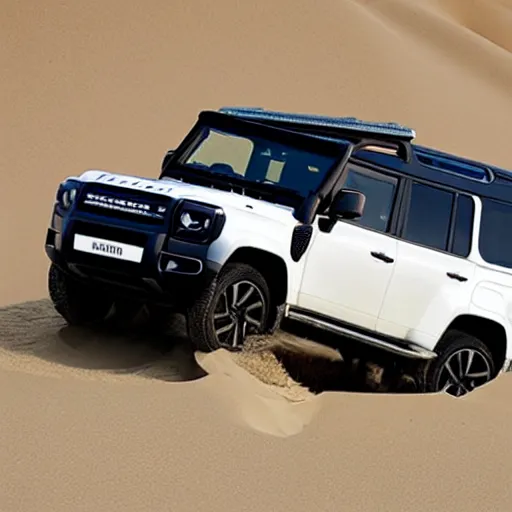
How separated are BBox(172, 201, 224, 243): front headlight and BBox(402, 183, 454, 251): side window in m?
1.72

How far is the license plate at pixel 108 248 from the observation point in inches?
284

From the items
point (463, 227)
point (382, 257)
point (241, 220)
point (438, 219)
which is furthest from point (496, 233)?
point (241, 220)

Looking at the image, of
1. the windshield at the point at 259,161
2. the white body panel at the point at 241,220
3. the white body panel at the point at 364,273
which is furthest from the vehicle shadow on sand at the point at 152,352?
Answer: the windshield at the point at 259,161

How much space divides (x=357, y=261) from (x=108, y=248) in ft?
5.46

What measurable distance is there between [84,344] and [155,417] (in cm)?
192

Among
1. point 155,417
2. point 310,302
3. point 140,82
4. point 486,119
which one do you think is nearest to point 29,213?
point 140,82

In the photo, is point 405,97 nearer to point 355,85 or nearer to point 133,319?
point 355,85

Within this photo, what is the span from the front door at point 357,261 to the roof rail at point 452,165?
0.46 meters

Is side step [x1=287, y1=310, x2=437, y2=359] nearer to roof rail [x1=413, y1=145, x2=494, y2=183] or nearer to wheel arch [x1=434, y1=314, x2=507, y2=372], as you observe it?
wheel arch [x1=434, y1=314, x2=507, y2=372]

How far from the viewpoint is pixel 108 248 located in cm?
731

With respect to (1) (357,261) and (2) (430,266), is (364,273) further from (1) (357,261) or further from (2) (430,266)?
(2) (430,266)

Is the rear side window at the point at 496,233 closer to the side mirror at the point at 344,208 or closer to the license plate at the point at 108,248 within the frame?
the side mirror at the point at 344,208

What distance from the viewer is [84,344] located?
787cm

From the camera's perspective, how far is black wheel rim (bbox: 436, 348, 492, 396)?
863 centimetres
